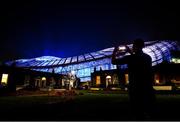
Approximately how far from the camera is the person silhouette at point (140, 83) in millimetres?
3404

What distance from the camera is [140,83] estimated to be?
138 inches

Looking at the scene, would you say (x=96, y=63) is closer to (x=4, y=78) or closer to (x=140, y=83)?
(x=4, y=78)

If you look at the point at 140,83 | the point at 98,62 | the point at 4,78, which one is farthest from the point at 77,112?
the point at 98,62

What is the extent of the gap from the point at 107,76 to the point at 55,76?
15.1 m

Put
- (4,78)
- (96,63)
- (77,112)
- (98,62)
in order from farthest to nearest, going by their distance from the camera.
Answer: (98,62)
(96,63)
(4,78)
(77,112)

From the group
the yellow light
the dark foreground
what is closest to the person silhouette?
the dark foreground

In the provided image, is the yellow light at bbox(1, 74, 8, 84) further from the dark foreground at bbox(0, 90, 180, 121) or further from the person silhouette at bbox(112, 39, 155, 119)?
the person silhouette at bbox(112, 39, 155, 119)

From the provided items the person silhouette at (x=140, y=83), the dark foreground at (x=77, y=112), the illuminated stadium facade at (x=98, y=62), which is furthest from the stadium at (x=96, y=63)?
the person silhouette at (x=140, y=83)

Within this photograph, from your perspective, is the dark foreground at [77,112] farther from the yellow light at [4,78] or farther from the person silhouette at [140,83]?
the yellow light at [4,78]

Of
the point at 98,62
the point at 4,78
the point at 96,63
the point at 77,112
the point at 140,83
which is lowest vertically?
the point at 77,112

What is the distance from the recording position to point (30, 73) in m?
41.6

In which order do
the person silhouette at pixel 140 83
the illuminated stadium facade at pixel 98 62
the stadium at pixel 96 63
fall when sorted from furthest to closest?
the illuminated stadium facade at pixel 98 62
the stadium at pixel 96 63
the person silhouette at pixel 140 83

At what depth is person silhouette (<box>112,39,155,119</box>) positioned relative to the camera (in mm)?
3404

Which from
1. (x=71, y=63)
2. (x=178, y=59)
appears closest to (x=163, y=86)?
(x=178, y=59)
